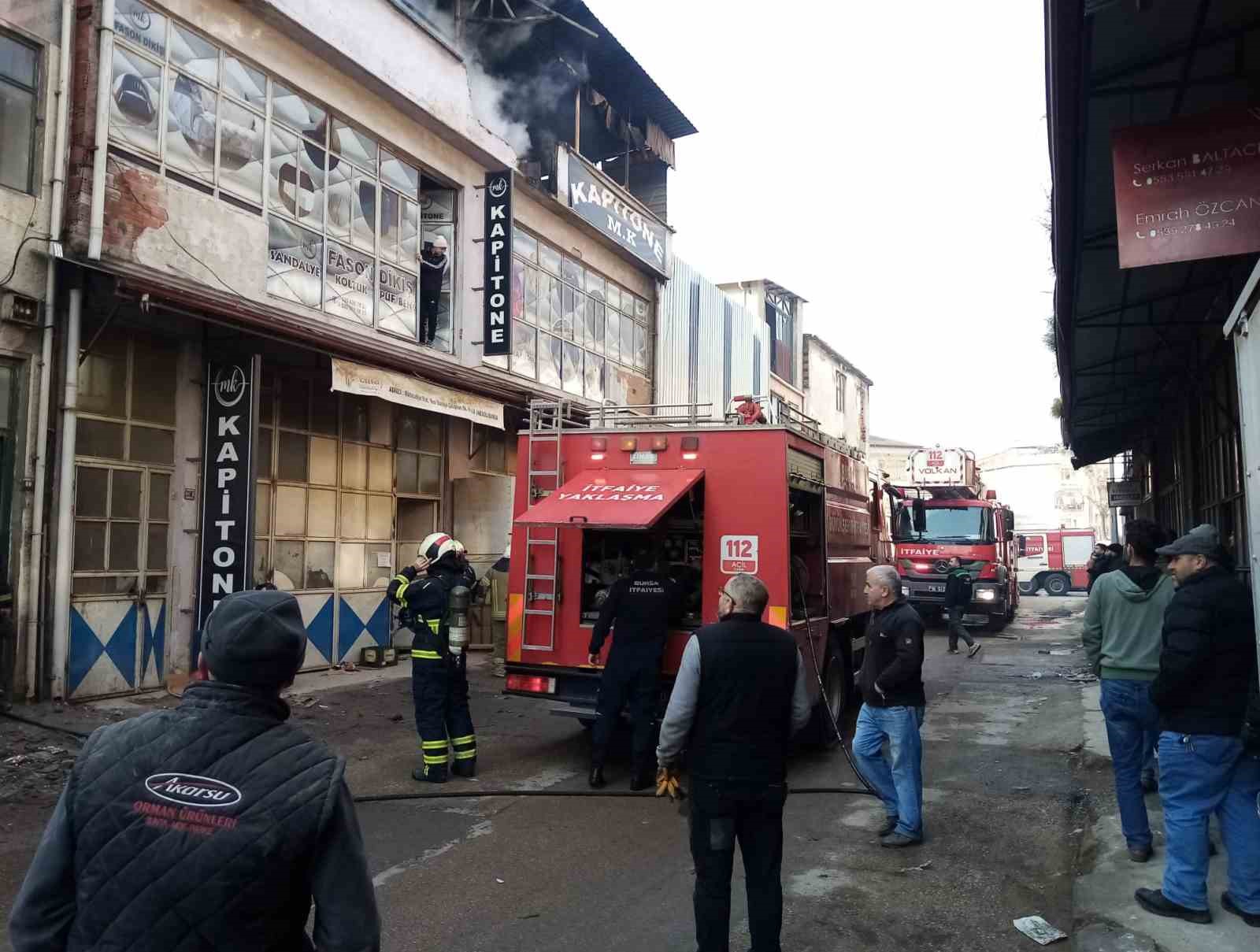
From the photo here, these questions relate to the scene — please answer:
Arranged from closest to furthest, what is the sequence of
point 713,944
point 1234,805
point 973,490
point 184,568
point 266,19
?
point 713,944, point 1234,805, point 184,568, point 266,19, point 973,490

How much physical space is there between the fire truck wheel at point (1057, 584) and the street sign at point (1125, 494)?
52.2 feet

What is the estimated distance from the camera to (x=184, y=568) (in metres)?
11.0

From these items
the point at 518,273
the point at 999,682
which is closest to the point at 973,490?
the point at 999,682

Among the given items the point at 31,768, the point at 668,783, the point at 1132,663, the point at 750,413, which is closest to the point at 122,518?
the point at 31,768

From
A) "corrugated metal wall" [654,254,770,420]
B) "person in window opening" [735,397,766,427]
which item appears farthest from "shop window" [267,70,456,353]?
"corrugated metal wall" [654,254,770,420]

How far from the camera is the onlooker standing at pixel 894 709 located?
5875 millimetres

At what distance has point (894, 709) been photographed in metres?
5.92

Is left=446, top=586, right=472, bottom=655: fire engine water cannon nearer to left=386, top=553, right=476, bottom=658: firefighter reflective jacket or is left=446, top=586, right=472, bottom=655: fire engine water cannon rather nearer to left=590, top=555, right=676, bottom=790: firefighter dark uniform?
left=386, top=553, right=476, bottom=658: firefighter reflective jacket

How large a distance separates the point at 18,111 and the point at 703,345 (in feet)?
56.7

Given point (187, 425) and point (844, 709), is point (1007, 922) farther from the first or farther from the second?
point (187, 425)

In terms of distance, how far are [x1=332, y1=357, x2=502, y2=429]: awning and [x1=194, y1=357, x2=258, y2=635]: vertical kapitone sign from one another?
3.19 feet

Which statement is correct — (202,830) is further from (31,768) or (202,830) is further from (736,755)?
(31,768)

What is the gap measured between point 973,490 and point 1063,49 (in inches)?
661

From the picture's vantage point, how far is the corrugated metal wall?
73.9ft
